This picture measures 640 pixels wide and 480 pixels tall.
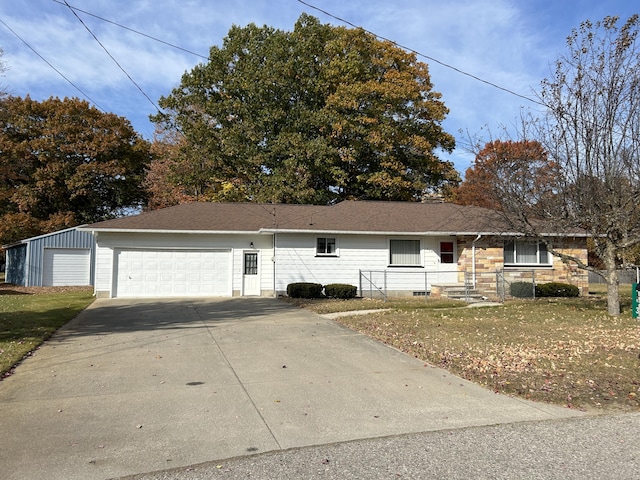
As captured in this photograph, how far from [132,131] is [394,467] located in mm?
37466

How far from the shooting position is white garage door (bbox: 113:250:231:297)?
62.4 feet

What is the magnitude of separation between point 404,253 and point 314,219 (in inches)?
153

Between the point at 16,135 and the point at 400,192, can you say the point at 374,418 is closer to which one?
the point at 400,192

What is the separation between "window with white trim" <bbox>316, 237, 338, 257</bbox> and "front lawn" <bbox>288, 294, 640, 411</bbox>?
192 inches

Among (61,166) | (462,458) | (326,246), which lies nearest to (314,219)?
(326,246)

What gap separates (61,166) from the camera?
33125mm

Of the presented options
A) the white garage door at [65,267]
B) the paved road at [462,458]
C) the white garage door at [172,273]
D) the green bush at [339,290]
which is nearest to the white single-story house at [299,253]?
the white garage door at [172,273]

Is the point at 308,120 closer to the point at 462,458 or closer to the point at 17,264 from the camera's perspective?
the point at 17,264

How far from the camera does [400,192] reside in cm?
2961

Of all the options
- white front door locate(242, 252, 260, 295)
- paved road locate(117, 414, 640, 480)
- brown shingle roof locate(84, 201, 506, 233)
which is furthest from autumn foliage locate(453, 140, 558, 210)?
white front door locate(242, 252, 260, 295)

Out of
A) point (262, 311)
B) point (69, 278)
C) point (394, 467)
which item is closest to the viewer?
point (394, 467)

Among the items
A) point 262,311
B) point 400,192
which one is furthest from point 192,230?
point 400,192

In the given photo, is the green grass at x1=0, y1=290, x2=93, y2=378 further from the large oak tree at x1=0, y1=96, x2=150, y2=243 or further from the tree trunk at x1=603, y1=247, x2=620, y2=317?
the large oak tree at x1=0, y1=96, x2=150, y2=243

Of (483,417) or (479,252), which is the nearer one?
(483,417)
